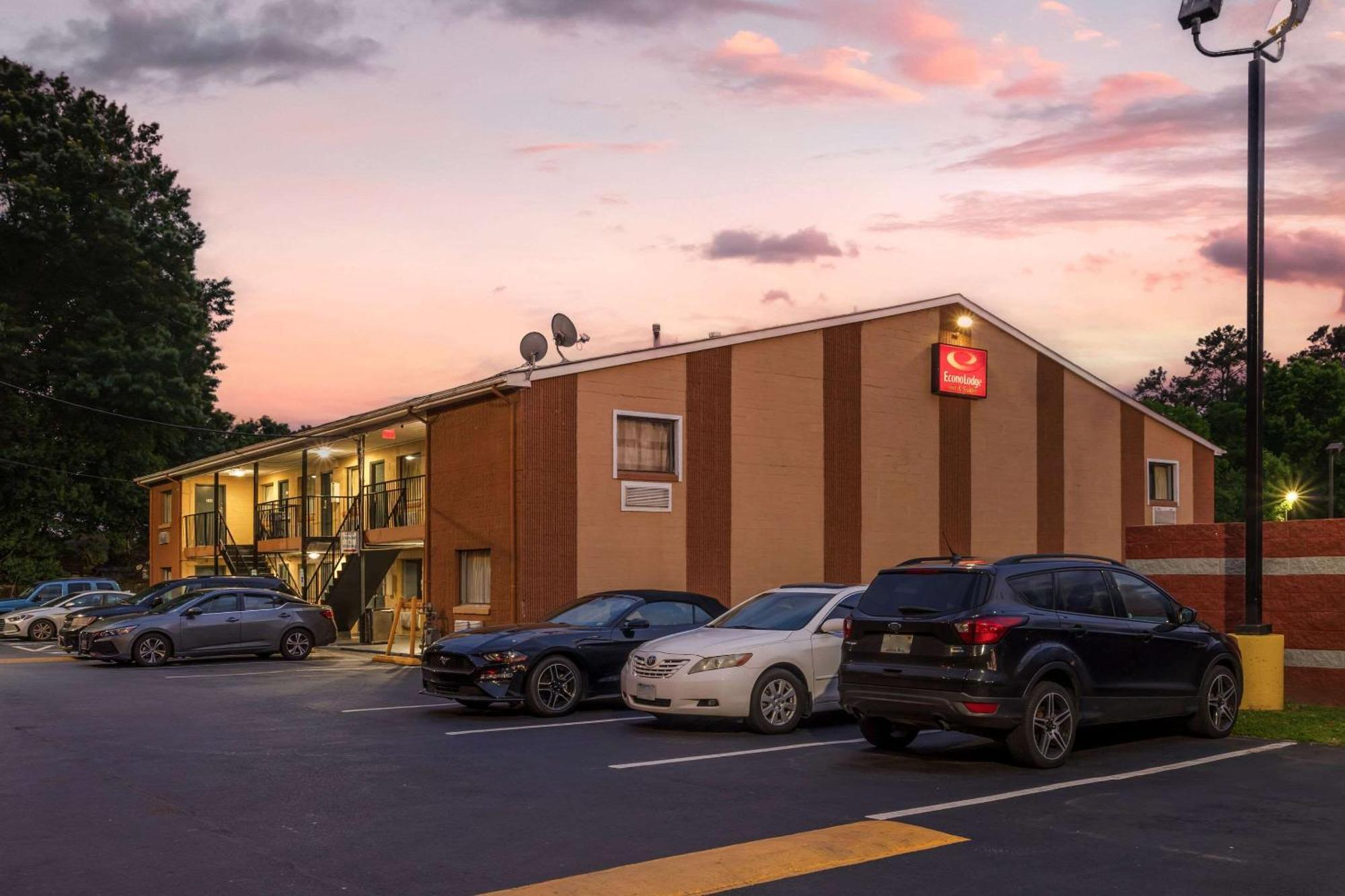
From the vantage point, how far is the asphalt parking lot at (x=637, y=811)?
718cm

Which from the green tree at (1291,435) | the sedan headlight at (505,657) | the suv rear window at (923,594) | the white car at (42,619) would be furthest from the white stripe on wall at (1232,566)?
the green tree at (1291,435)

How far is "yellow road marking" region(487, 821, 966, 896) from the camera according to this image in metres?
6.94

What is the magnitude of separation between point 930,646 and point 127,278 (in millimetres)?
52041

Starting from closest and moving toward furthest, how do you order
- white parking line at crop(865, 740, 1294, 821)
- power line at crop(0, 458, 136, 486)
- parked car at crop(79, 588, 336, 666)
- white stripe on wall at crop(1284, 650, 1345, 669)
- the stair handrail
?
1. white parking line at crop(865, 740, 1294, 821)
2. white stripe on wall at crop(1284, 650, 1345, 669)
3. parked car at crop(79, 588, 336, 666)
4. the stair handrail
5. power line at crop(0, 458, 136, 486)

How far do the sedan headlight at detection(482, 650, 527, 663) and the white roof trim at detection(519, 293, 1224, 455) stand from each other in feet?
36.2

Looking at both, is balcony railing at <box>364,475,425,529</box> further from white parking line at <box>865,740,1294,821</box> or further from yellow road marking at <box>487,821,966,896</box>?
yellow road marking at <box>487,821,966,896</box>

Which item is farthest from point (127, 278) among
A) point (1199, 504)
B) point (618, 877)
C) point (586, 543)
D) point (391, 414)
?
point (618, 877)

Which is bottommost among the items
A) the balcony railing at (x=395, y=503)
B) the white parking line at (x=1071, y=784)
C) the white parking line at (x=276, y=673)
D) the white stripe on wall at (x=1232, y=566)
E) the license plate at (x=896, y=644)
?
the white parking line at (x=276, y=673)

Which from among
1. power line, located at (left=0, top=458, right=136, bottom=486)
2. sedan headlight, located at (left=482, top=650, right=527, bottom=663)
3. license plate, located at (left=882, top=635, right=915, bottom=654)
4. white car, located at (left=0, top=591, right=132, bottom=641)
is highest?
power line, located at (left=0, top=458, right=136, bottom=486)

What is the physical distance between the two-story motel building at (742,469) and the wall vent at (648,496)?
40mm

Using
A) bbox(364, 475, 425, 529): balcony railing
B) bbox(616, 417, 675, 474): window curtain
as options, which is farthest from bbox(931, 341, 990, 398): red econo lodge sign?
bbox(364, 475, 425, 529): balcony railing

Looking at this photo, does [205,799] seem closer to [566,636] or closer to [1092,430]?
[566,636]

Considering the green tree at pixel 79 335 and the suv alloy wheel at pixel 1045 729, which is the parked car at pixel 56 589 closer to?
the green tree at pixel 79 335

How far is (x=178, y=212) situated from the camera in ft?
201
